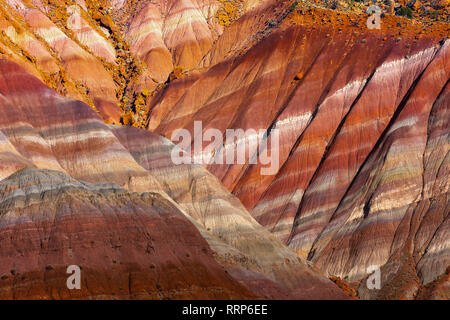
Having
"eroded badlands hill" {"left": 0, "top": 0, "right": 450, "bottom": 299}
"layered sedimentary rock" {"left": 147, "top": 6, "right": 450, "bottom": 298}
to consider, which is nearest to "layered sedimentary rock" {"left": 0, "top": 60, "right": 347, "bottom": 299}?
"eroded badlands hill" {"left": 0, "top": 0, "right": 450, "bottom": 299}

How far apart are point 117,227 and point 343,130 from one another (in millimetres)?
44348

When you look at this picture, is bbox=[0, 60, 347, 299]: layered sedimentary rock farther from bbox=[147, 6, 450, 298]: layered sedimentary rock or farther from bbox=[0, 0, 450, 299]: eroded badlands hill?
bbox=[147, 6, 450, 298]: layered sedimentary rock

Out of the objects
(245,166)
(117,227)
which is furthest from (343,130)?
(117,227)

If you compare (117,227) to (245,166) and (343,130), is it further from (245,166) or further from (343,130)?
(245,166)

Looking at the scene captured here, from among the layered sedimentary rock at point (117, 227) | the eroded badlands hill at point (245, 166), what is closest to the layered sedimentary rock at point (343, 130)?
the eroded badlands hill at point (245, 166)

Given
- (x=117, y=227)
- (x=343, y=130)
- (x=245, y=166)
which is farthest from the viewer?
(x=245, y=166)

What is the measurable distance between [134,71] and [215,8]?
24311mm

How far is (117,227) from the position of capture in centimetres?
7394

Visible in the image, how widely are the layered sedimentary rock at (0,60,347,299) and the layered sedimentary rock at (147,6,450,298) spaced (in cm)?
817

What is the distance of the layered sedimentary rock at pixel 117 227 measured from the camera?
68625 millimetres

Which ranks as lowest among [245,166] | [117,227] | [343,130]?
[117,227]

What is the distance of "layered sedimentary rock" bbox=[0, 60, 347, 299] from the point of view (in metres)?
68.6

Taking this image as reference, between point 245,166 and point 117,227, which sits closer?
point 117,227
